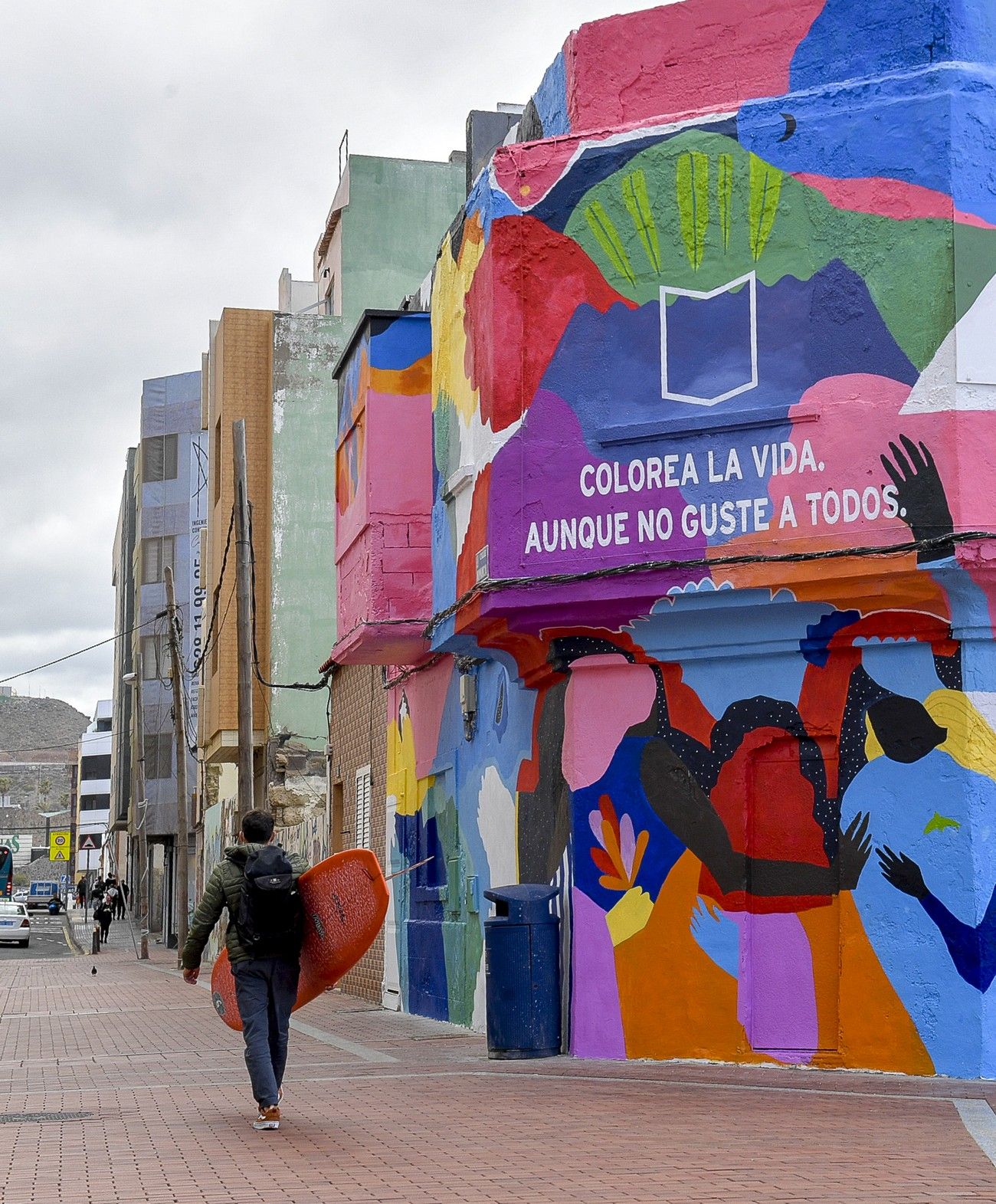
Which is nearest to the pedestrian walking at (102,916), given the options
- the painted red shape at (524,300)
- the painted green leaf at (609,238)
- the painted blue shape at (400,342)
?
the painted blue shape at (400,342)

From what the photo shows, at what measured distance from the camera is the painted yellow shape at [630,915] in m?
12.7

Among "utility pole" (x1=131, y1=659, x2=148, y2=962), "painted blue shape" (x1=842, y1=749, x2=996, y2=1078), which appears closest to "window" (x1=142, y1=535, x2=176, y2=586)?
"utility pole" (x1=131, y1=659, x2=148, y2=962)

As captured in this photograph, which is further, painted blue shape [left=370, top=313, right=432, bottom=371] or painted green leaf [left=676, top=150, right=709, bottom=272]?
painted blue shape [left=370, top=313, right=432, bottom=371]

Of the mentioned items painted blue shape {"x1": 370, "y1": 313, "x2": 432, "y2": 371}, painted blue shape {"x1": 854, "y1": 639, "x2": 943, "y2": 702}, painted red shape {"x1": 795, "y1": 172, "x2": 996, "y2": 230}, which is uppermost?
painted blue shape {"x1": 370, "y1": 313, "x2": 432, "y2": 371}

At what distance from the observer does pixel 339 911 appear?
10.1m

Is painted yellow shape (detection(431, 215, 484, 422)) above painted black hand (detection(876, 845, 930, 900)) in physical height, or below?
above

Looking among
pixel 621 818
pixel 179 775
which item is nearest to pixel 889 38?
pixel 621 818

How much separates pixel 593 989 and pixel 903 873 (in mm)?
2599

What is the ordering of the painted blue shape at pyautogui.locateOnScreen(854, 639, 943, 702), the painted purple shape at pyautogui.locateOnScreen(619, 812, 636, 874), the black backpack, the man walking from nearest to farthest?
the man walking
the black backpack
the painted blue shape at pyautogui.locateOnScreen(854, 639, 943, 702)
the painted purple shape at pyautogui.locateOnScreen(619, 812, 636, 874)

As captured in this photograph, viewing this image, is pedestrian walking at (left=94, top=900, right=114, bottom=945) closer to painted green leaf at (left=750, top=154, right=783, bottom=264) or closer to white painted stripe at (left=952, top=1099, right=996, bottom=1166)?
painted green leaf at (left=750, top=154, right=783, bottom=264)

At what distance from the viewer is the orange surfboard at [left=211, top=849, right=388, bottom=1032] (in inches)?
399

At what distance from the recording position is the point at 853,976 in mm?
11734

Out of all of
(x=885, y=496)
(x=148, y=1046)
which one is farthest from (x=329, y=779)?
(x=885, y=496)

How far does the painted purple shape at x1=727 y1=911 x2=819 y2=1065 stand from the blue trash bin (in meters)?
1.51
